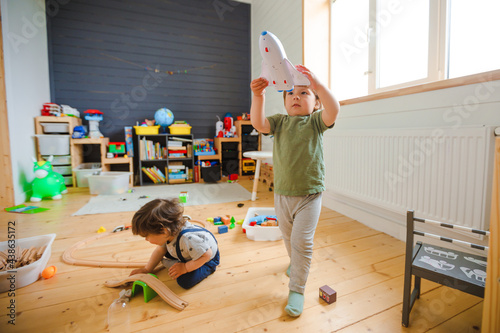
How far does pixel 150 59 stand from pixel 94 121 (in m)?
1.23

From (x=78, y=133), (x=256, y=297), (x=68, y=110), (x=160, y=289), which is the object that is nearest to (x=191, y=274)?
(x=160, y=289)

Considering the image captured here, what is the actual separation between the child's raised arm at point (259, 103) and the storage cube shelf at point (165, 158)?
273cm

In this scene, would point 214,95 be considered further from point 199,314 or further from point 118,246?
point 199,314

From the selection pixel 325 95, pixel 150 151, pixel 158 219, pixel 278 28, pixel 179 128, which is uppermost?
pixel 278 28

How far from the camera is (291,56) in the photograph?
2830mm

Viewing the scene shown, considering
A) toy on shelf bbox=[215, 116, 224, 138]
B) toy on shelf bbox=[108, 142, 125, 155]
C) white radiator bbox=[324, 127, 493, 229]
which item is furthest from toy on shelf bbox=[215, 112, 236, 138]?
white radiator bbox=[324, 127, 493, 229]

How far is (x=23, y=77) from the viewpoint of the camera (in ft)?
8.61

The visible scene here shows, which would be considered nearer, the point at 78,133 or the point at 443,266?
the point at 443,266

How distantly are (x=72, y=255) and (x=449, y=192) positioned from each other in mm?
2038

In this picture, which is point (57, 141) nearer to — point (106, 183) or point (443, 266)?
point (106, 183)

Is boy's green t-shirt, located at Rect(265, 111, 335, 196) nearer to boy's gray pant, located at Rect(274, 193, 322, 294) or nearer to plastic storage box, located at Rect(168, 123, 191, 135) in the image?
boy's gray pant, located at Rect(274, 193, 322, 294)

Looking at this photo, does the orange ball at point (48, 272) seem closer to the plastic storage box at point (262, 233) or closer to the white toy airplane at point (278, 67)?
the plastic storage box at point (262, 233)

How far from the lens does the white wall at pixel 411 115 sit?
1.15m

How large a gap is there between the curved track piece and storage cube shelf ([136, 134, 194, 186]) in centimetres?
250
